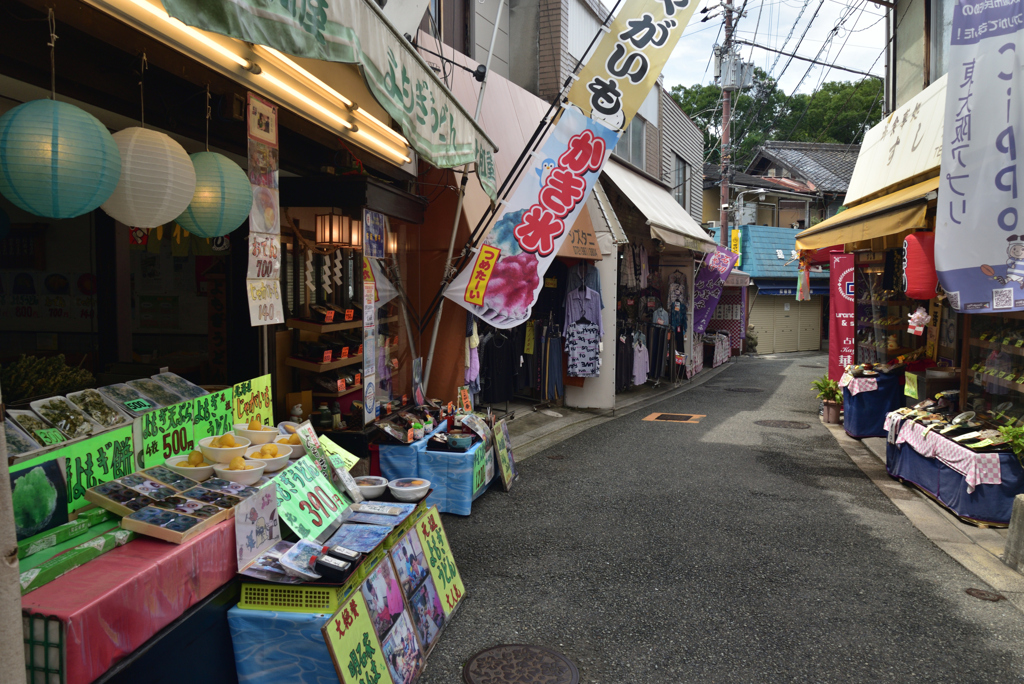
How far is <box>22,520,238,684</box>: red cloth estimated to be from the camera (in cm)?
235

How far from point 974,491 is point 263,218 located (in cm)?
718

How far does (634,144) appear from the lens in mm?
17578

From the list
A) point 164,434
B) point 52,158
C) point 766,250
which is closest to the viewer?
point 52,158

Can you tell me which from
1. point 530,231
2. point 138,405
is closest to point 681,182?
point 530,231

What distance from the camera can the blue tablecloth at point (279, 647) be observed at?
9.95 feet

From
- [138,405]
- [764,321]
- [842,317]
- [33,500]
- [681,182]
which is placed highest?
[681,182]

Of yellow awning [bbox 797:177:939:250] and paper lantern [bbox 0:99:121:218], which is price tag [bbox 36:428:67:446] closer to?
paper lantern [bbox 0:99:121:218]

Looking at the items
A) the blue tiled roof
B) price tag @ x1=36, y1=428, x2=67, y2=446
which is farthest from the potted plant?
the blue tiled roof

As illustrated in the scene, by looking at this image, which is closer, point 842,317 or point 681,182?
point 842,317

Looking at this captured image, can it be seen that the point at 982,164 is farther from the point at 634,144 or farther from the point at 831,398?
the point at 634,144

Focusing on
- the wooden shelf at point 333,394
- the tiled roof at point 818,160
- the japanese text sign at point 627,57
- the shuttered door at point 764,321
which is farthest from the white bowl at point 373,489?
the tiled roof at point 818,160

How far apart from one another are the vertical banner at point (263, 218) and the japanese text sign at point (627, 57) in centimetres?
417

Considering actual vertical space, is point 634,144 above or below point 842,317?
above

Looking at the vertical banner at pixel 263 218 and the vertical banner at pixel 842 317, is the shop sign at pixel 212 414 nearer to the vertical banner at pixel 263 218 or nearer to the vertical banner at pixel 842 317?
the vertical banner at pixel 263 218
